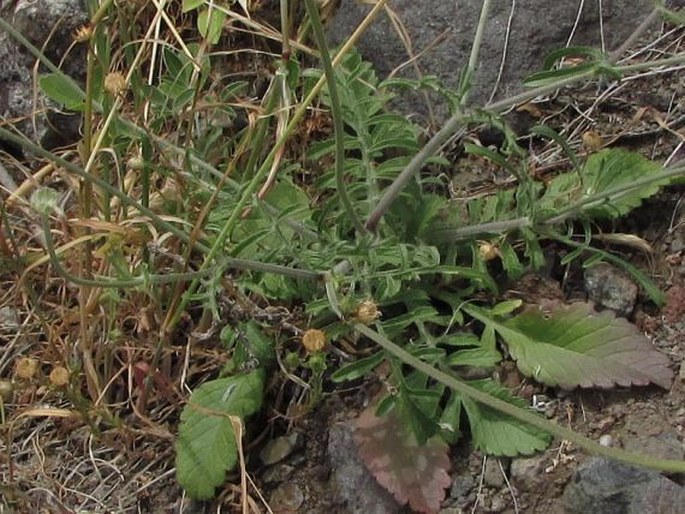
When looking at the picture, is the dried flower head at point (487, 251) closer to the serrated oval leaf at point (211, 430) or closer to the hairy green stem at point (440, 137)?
the hairy green stem at point (440, 137)

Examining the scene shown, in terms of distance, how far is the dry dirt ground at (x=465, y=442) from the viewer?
215 centimetres

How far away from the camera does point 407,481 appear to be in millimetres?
2158

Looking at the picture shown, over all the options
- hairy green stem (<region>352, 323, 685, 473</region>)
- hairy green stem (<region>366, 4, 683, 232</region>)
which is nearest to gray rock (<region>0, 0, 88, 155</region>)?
hairy green stem (<region>366, 4, 683, 232</region>)

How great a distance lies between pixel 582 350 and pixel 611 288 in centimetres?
17

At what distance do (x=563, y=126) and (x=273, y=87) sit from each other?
29.2 inches

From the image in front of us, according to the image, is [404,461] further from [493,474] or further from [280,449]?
[280,449]

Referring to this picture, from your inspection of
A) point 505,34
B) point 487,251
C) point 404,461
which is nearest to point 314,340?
point 404,461

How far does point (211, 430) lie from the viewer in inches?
89.7

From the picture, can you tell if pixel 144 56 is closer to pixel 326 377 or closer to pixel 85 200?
pixel 85 200

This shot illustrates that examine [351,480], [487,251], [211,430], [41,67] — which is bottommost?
[351,480]

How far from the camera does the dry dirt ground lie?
7.06ft

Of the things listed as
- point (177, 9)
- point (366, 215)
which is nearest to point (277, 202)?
point (366, 215)

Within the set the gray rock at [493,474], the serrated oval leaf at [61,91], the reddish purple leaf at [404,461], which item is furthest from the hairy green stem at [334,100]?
the serrated oval leaf at [61,91]

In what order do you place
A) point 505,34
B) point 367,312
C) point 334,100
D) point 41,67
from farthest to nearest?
point 41,67
point 505,34
point 367,312
point 334,100
